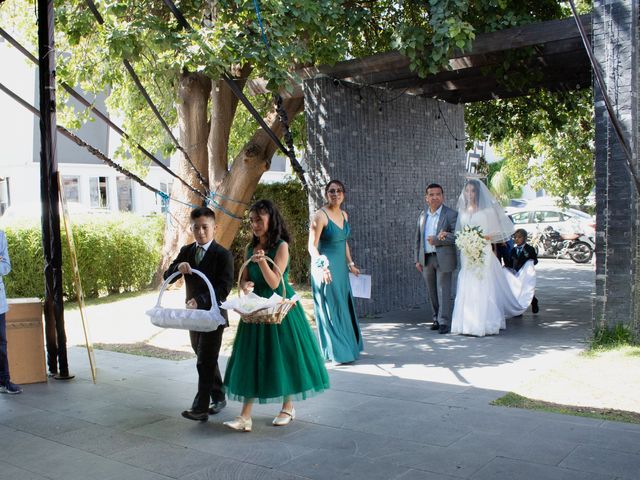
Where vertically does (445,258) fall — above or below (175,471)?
above

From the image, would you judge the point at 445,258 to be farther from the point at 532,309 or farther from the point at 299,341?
the point at 299,341

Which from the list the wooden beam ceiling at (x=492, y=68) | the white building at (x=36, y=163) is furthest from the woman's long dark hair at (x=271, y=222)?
the white building at (x=36, y=163)

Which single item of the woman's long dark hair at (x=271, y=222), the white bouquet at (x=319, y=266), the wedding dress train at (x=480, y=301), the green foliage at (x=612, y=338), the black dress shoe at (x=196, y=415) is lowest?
the black dress shoe at (x=196, y=415)

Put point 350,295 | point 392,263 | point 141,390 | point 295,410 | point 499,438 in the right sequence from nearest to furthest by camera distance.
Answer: point 499,438 < point 295,410 < point 141,390 < point 350,295 < point 392,263

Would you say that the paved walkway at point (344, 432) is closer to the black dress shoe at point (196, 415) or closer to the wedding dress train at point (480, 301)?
the black dress shoe at point (196, 415)

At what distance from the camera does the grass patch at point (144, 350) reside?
27.7 ft

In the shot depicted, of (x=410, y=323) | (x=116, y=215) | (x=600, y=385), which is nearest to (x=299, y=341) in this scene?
(x=600, y=385)

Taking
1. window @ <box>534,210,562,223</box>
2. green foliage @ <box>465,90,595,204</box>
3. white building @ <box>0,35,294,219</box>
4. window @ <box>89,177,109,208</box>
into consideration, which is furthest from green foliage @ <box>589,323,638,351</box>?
window @ <box>89,177,109,208</box>

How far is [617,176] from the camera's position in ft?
25.1

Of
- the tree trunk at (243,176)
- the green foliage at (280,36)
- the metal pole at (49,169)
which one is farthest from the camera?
the tree trunk at (243,176)

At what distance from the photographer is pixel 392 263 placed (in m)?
11.3

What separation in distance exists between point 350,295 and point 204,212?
286 cm

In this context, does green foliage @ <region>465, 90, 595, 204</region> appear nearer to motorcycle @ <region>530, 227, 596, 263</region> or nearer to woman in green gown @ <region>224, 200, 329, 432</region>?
motorcycle @ <region>530, 227, 596, 263</region>

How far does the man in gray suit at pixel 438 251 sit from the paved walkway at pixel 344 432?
1433 millimetres
